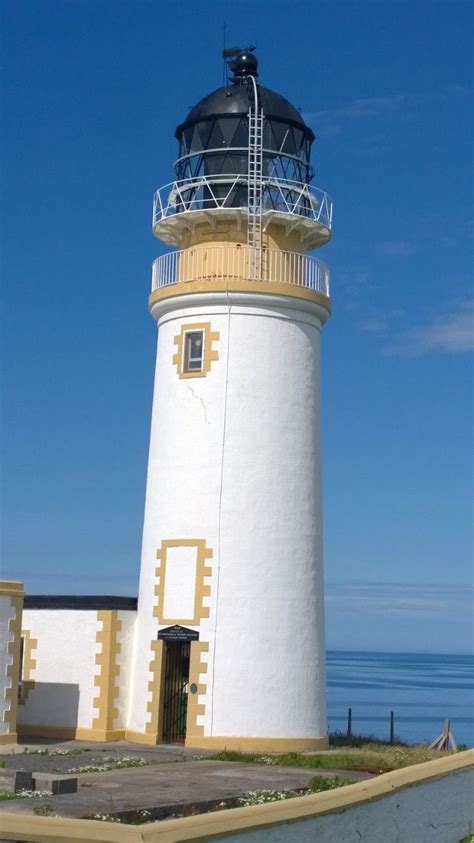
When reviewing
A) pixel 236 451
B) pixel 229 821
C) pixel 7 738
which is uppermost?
pixel 236 451

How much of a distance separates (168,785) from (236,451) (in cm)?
740

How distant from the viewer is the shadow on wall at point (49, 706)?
21984mm

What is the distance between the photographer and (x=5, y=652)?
66.0 feet

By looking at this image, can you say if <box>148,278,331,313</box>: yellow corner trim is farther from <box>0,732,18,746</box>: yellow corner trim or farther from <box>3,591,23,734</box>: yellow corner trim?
<box>0,732,18,746</box>: yellow corner trim

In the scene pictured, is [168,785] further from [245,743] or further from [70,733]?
[70,733]

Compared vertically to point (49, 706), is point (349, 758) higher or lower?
lower

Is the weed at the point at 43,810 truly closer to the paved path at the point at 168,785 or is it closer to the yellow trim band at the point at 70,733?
the paved path at the point at 168,785

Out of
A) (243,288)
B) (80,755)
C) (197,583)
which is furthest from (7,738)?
(243,288)

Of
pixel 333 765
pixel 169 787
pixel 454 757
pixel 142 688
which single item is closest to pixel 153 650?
pixel 142 688

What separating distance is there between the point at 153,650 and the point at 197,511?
278cm

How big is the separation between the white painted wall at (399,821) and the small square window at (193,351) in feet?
32.1

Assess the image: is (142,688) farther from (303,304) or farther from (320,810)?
(320,810)

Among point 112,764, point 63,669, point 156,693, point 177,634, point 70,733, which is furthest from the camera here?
point 63,669

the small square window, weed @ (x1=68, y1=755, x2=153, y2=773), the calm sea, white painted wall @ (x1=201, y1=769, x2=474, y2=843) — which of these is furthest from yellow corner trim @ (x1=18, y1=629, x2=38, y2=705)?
the calm sea
